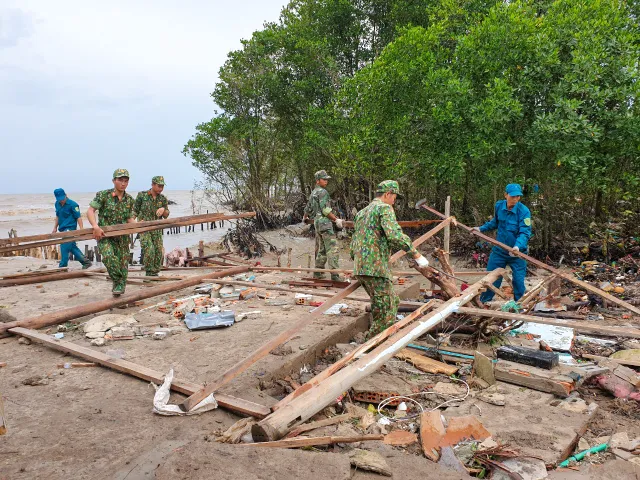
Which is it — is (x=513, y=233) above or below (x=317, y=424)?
above

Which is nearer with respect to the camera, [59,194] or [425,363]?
[425,363]

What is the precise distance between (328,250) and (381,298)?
2985 millimetres

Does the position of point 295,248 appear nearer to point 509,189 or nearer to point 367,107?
point 367,107

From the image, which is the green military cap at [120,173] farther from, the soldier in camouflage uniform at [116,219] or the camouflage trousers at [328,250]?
the camouflage trousers at [328,250]

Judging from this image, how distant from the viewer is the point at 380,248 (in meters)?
4.64

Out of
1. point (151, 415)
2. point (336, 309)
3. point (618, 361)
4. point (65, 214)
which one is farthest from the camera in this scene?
point (65, 214)

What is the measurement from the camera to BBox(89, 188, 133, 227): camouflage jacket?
627 cm

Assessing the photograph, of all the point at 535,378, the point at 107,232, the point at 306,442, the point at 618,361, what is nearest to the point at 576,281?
the point at 618,361

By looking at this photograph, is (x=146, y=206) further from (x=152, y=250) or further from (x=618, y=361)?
(x=618, y=361)

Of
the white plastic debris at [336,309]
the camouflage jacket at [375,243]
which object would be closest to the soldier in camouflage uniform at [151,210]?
the white plastic debris at [336,309]

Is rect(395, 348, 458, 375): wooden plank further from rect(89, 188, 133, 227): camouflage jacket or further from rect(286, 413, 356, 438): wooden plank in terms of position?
rect(89, 188, 133, 227): camouflage jacket

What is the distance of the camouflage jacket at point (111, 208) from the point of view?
627cm

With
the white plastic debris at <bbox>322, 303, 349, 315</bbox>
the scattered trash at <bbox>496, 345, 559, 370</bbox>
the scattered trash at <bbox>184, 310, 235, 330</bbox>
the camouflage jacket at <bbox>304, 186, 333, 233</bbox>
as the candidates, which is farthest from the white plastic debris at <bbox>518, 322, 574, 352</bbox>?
the scattered trash at <bbox>184, 310, 235, 330</bbox>

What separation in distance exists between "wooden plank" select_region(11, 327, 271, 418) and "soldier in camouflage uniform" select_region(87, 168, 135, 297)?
4.64 ft
